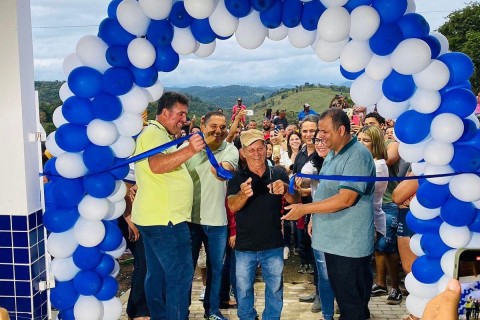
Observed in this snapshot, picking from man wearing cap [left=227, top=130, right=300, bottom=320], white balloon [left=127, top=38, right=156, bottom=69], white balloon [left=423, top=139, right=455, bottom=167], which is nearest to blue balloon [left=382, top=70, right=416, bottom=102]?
white balloon [left=423, top=139, right=455, bottom=167]

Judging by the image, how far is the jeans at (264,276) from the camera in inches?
148

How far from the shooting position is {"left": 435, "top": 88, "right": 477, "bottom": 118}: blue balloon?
3070mm

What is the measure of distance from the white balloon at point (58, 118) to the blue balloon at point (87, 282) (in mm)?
1034

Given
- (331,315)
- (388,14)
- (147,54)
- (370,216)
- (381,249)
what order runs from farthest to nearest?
(381,249), (331,315), (370,216), (147,54), (388,14)

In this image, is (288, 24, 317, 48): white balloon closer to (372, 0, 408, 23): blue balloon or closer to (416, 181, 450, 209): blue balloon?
(372, 0, 408, 23): blue balloon

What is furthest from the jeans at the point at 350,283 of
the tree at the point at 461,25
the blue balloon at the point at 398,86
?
the tree at the point at 461,25

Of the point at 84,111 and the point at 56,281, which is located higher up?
the point at 84,111

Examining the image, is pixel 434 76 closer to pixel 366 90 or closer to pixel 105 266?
pixel 366 90

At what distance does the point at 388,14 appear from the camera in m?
3.04

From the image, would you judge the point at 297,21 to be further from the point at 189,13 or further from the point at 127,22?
the point at 127,22

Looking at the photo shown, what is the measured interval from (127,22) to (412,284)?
8.29 feet

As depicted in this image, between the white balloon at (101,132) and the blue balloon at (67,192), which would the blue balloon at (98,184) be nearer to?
the blue balloon at (67,192)

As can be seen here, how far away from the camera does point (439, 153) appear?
311 centimetres

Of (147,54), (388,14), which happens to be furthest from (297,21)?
(147,54)
